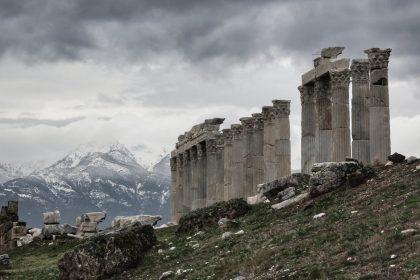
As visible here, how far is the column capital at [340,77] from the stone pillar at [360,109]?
863mm

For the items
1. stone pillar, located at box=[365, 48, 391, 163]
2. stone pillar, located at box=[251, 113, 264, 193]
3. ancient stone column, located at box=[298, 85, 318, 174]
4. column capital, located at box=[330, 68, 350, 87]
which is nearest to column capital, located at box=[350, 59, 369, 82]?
column capital, located at box=[330, 68, 350, 87]

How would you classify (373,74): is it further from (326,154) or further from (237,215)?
(237,215)

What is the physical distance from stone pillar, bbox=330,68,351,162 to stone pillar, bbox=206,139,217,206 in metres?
22.5

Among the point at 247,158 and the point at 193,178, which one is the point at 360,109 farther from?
the point at 193,178

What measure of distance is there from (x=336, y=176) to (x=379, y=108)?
32.3ft

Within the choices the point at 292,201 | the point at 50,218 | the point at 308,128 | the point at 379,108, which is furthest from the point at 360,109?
the point at 50,218

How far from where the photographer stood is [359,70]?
4475cm

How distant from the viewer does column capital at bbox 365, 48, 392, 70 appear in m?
43.4

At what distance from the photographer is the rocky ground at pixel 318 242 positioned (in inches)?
800

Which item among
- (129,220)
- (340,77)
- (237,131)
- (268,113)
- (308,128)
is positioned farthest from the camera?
(129,220)

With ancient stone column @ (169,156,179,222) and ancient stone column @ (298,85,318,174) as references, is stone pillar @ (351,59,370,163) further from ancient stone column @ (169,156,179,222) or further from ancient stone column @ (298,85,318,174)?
ancient stone column @ (169,156,179,222)

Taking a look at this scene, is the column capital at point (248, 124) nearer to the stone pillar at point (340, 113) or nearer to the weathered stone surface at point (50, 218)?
→ the stone pillar at point (340, 113)

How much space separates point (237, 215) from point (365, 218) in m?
13.2

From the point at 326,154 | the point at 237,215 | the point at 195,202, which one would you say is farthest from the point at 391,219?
the point at 195,202
